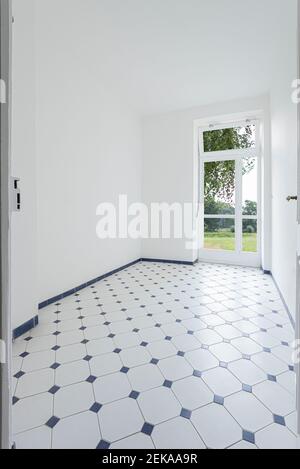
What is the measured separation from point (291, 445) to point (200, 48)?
4.16 m

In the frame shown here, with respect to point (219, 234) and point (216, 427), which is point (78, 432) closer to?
point (216, 427)

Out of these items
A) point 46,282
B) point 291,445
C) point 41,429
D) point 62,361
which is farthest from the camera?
point 46,282

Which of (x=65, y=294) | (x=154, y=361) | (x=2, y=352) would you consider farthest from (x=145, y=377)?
(x=65, y=294)

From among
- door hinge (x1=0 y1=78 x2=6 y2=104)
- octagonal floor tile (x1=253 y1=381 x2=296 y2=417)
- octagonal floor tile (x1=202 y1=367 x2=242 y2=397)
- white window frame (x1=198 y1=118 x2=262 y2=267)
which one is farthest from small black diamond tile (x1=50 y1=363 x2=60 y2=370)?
white window frame (x1=198 y1=118 x2=262 y2=267)

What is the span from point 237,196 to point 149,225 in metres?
2.08

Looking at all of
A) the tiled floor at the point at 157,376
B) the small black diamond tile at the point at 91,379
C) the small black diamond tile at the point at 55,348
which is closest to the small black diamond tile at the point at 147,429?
the tiled floor at the point at 157,376

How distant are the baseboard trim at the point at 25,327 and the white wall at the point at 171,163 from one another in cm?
351

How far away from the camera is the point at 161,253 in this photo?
5.75 meters

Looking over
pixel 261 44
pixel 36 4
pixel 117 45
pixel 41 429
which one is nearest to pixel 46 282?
pixel 41 429

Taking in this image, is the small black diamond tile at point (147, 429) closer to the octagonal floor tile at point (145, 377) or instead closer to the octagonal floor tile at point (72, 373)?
the octagonal floor tile at point (145, 377)

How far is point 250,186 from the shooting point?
5215mm

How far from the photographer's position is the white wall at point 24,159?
7.55ft

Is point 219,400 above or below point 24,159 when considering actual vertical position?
below

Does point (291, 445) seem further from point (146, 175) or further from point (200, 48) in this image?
point (146, 175)
